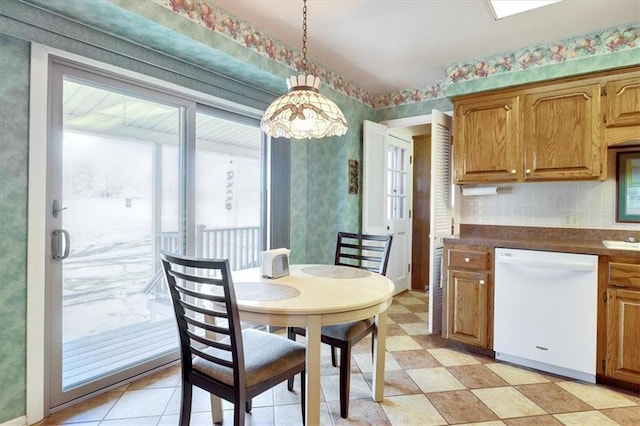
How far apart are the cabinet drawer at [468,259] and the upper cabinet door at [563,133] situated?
2.43 ft

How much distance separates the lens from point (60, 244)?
191 centimetres

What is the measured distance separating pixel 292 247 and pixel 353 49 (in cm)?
186

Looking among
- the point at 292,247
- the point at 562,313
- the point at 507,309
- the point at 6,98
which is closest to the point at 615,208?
the point at 562,313

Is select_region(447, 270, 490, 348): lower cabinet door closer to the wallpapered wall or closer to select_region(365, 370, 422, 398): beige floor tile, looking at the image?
select_region(365, 370, 422, 398): beige floor tile

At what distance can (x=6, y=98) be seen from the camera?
1.69m

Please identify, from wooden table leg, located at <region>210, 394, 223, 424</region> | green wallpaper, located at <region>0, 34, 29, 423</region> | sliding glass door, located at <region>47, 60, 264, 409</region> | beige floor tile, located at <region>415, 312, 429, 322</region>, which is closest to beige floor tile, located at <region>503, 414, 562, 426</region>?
beige floor tile, located at <region>415, 312, 429, 322</region>

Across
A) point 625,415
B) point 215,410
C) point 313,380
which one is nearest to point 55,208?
point 215,410

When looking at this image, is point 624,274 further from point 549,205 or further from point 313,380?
point 313,380

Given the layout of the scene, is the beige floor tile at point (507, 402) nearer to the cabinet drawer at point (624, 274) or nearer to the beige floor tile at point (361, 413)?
the beige floor tile at point (361, 413)

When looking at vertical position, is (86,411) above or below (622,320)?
below

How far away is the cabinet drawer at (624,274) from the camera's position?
216 cm

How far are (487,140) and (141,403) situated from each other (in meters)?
3.16

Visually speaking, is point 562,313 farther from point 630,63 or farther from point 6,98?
point 6,98

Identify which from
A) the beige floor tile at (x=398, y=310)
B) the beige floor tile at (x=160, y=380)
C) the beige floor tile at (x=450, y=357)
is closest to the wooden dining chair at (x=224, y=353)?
the beige floor tile at (x=160, y=380)
